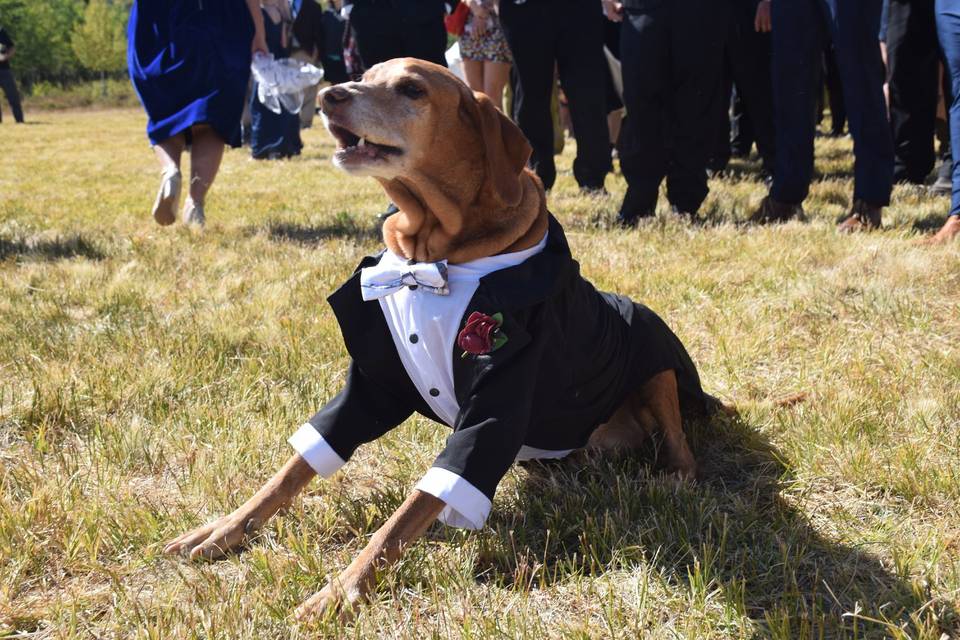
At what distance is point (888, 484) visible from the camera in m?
2.29

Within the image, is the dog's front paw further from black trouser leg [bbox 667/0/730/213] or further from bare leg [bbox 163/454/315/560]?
black trouser leg [bbox 667/0/730/213]

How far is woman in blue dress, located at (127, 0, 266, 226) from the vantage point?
571 centimetres

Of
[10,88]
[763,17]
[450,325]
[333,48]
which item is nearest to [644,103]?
[763,17]

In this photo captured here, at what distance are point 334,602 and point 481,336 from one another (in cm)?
64

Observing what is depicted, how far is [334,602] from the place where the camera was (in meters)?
1.83

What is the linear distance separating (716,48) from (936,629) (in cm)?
438

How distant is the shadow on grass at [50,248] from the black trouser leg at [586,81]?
3373mm

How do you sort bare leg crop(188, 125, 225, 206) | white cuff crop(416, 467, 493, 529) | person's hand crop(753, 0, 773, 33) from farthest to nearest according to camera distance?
person's hand crop(753, 0, 773, 33) → bare leg crop(188, 125, 225, 206) → white cuff crop(416, 467, 493, 529)

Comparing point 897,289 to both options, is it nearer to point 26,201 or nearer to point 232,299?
point 232,299

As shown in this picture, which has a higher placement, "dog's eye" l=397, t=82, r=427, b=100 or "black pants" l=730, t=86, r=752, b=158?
"dog's eye" l=397, t=82, r=427, b=100

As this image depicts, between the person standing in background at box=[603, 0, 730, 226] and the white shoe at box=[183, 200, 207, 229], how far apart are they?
112 inches

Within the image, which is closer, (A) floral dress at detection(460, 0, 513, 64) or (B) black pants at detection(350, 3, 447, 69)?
(B) black pants at detection(350, 3, 447, 69)

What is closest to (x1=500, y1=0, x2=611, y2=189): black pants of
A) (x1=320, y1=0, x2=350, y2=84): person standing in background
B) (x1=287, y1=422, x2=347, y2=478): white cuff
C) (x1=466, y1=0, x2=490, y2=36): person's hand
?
(x1=466, y1=0, x2=490, y2=36): person's hand

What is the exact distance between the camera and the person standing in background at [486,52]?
6.97 m
